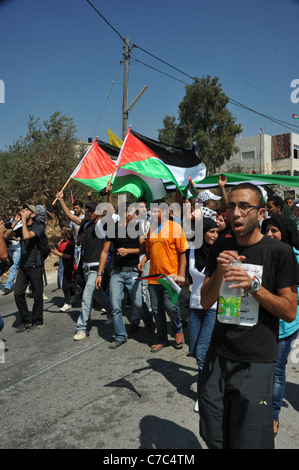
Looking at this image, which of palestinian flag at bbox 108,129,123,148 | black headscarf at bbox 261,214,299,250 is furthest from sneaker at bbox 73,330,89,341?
palestinian flag at bbox 108,129,123,148

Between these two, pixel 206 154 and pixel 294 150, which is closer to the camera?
pixel 206 154

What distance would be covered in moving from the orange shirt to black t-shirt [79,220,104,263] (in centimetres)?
134

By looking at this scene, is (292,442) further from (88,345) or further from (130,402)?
(88,345)

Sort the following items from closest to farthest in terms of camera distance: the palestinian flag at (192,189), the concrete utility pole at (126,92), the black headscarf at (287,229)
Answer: the black headscarf at (287,229)
the palestinian flag at (192,189)
the concrete utility pole at (126,92)

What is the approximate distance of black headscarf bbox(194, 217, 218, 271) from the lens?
4.21 meters

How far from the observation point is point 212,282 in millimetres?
2271

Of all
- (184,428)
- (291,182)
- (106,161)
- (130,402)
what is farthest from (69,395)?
(291,182)

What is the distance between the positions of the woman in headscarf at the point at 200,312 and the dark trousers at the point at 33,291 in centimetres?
303

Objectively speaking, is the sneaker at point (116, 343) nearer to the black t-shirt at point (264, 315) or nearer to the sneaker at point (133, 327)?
the sneaker at point (133, 327)

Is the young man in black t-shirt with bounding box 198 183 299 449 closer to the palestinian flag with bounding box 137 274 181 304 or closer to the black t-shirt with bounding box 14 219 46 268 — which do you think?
the palestinian flag with bounding box 137 274 181 304

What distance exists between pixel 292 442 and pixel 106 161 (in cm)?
620

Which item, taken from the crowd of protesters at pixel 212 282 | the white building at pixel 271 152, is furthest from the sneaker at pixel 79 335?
the white building at pixel 271 152

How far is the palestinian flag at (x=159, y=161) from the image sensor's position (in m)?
6.73
